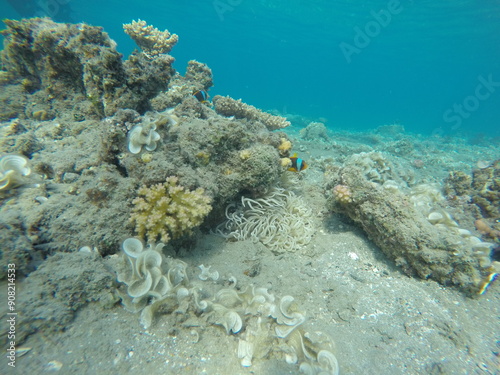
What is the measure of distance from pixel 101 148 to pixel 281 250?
10.6 ft

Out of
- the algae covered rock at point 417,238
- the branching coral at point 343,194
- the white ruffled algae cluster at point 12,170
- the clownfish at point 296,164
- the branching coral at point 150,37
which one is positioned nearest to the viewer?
the white ruffled algae cluster at point 12,170

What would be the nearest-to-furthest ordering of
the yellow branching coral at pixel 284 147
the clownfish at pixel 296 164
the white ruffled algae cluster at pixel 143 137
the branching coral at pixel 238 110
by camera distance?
the white ruffled algae cluster at pixel 143 137 → the clownfish at pixel 296 164 → the yellow branching coral at pixel 284 147 → the branching coral at pixel 238 110

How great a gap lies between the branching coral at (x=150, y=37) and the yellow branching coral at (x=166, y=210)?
709 centimetres

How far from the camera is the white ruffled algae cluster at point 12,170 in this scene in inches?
115

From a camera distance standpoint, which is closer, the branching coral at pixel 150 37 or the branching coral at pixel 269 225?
the branching coral at pixel 269 225

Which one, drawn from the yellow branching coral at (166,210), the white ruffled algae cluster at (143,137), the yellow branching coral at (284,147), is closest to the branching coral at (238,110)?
the yellow branching coral at (284,147)

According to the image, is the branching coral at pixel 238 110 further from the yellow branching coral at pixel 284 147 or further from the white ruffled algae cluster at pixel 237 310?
the white ruffled algae cluster at pixel 237 310

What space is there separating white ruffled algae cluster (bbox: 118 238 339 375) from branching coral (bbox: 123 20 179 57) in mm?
7966

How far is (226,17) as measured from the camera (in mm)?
58031

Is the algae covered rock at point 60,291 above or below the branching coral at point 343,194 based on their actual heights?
below

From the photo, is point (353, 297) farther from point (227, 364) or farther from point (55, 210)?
point (55, 210)

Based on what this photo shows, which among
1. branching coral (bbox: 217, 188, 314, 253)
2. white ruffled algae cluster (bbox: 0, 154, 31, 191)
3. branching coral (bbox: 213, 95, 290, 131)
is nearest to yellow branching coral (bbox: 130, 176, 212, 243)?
branching coral (bbox: 217, 188, 314, 253)

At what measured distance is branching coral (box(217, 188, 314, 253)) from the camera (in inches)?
154

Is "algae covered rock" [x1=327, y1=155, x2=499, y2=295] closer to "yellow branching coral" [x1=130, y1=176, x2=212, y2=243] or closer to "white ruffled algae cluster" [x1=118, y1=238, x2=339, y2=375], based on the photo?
"white ruffled algae cluster" [x1=118, y1=238, x2=339, y2=375]
